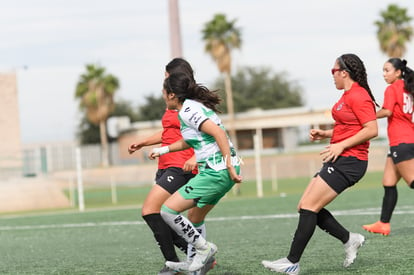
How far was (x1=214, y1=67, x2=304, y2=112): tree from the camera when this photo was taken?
10031 centimetres

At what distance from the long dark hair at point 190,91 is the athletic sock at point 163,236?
127 centimetres

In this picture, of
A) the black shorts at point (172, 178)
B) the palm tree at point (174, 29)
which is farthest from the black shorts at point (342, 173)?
the palm tree at point (174, 29)

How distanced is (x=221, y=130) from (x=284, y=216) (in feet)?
28.3

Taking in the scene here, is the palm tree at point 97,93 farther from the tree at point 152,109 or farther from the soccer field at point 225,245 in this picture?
the soccer field at point 225,245

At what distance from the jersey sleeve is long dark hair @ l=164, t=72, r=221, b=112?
16 cm

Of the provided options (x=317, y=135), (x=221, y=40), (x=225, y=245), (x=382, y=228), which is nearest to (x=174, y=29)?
(x=225, y=245)

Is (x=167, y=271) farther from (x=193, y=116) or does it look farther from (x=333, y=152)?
(x=333, y=152)

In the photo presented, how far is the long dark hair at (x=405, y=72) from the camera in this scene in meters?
9.89

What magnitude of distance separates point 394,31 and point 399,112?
1994 inches

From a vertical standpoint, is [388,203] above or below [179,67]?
below

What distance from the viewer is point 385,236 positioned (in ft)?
34.2

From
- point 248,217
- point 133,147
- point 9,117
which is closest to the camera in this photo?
point 133,147

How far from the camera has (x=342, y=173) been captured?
732 centimetres

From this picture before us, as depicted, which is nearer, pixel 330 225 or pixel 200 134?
pixel 200 134
